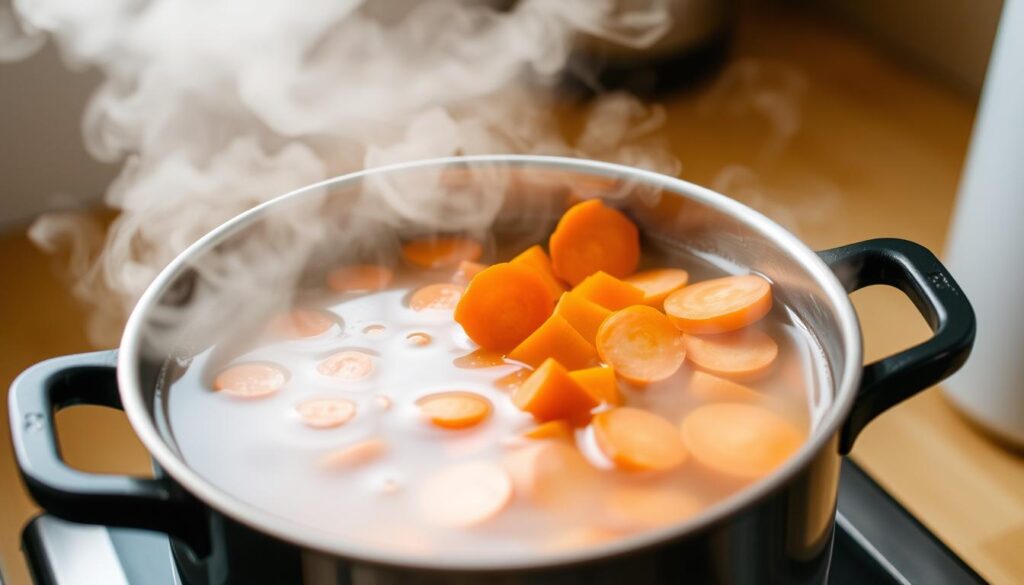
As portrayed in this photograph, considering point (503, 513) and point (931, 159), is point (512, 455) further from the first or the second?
point (931, 159)

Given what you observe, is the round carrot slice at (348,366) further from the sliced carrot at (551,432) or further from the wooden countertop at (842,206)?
the wooden countertop at (842,206)

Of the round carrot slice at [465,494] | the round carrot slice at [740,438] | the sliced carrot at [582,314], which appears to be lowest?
the round carrot slice at [465,494]

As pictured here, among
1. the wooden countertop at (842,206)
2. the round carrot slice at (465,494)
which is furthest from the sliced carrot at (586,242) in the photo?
the wooden countertop at (842,206)

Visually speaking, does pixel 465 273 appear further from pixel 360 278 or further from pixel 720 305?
pixel 720 305

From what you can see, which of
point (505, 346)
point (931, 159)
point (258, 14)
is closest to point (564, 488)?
point (505, 346)

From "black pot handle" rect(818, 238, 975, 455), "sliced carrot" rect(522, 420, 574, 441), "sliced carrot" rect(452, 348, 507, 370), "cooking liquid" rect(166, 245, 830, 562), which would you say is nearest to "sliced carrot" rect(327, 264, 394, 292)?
"cooking liquid" rect(166, 245, 830, 562)
